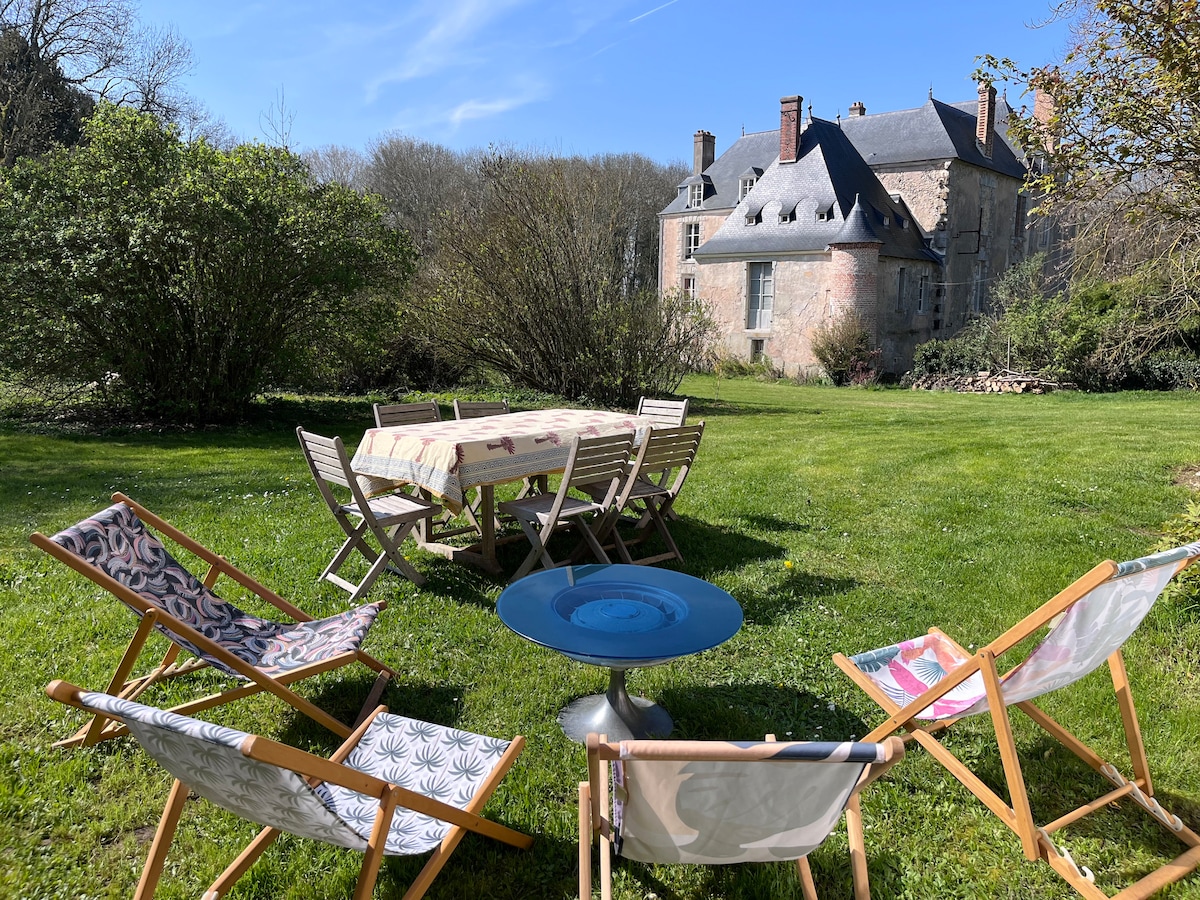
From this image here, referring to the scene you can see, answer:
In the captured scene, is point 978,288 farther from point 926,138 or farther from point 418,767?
point 418,767

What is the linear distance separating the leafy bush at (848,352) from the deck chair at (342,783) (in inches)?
964

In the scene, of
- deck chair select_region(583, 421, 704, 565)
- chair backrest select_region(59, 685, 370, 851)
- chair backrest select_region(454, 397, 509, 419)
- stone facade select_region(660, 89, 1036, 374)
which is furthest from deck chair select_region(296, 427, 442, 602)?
stone facade select_region(660, 89, 1036, 374)

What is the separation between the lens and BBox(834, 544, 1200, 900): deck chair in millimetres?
2336

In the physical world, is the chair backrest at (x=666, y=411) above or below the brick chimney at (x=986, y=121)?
below

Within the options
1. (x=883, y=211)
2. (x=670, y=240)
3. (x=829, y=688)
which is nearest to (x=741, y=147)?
(x=670, y=240)

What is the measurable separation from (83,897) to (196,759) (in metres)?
1.17

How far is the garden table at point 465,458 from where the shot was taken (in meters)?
5.13

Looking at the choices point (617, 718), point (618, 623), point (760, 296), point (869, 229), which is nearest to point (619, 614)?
point (618, 623)

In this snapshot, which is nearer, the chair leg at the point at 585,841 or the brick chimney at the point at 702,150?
the chair leg at the point at 585,841

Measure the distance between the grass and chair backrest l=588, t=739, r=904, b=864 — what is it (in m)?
0.71

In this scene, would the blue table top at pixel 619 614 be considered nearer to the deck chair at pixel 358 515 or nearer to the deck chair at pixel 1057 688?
the deck chair at pixel 1057 688

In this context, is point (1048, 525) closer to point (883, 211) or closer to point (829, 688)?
point (829, 688)

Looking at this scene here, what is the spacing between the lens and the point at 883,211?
2789 centimetres

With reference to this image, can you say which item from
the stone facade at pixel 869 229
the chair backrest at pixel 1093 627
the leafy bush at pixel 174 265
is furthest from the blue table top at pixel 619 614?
the stone facade at pixel 869 229
